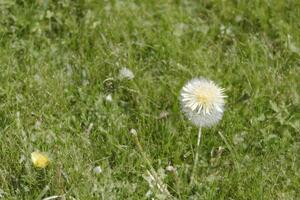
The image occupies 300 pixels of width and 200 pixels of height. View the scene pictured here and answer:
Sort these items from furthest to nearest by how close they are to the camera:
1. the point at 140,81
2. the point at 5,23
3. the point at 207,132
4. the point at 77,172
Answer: the point at 5,23 → the point at 140,81 → the point at 207,132 → the point at 77,172

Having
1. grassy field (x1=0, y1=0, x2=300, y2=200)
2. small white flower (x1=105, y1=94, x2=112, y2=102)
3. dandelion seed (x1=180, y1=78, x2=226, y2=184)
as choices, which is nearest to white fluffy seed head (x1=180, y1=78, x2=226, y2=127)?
dandelion seed (x1=180, y1=78, x2=226, y2=184)

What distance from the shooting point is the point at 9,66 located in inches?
124

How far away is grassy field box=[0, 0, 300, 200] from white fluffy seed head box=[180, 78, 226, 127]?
0.16 meters

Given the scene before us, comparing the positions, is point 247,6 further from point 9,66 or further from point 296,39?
point 9,66

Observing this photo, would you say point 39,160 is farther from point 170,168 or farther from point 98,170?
point 170,168

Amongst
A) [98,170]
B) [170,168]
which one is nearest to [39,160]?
[98,170]

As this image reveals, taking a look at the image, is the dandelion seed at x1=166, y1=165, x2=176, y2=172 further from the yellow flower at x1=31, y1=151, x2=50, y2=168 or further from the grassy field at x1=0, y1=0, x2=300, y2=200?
the yellow flower at x1=31, y1=151, x2=50, y2=168

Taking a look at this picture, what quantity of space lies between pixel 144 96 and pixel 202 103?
1.51 ft

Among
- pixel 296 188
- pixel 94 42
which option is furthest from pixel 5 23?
pixel 296 188

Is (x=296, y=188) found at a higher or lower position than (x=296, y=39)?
lower

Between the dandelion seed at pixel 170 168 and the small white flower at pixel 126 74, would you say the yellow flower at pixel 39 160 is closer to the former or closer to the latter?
the dandelion seed at pixel 170 168

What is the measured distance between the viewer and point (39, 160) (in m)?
2.59

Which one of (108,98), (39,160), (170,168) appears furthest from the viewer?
(108,98)

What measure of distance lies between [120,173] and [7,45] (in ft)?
3.13
